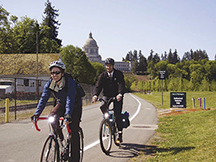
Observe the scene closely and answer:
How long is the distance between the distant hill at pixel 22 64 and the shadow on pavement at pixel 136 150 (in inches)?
2018

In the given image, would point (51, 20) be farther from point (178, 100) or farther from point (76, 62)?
point (178, 100)

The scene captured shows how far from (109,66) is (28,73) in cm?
5149

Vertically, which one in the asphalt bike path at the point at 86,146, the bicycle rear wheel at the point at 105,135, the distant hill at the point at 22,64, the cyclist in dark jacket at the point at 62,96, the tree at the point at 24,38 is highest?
the tree at the point at 24,38

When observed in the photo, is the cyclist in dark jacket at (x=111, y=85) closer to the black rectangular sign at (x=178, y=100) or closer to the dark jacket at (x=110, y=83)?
the dark jacket at (x=110, y=83)

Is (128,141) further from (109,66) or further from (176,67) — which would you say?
(176,67)

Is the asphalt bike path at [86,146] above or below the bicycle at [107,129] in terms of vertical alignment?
below

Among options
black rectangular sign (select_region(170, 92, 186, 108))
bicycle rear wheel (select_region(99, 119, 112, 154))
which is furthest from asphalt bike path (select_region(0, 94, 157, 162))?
black rectangular sign (select_region(170, 92, 186, 108))

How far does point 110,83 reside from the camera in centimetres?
707

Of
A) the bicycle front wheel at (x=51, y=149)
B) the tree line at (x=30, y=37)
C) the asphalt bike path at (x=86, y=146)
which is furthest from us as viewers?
the tree line at (x=30, y=37)

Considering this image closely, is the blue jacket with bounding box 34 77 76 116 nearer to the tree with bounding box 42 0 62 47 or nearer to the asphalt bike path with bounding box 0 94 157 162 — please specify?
the asphalt bike path with bounding box 0 94 157 162

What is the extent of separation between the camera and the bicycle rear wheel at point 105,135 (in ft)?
21.0

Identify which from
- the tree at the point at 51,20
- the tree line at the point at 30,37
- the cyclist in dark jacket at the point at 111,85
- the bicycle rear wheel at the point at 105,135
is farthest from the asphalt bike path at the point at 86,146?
the tree at the point at 51,20

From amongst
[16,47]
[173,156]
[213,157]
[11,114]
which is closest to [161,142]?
[173,156]

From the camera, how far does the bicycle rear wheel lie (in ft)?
21.0
